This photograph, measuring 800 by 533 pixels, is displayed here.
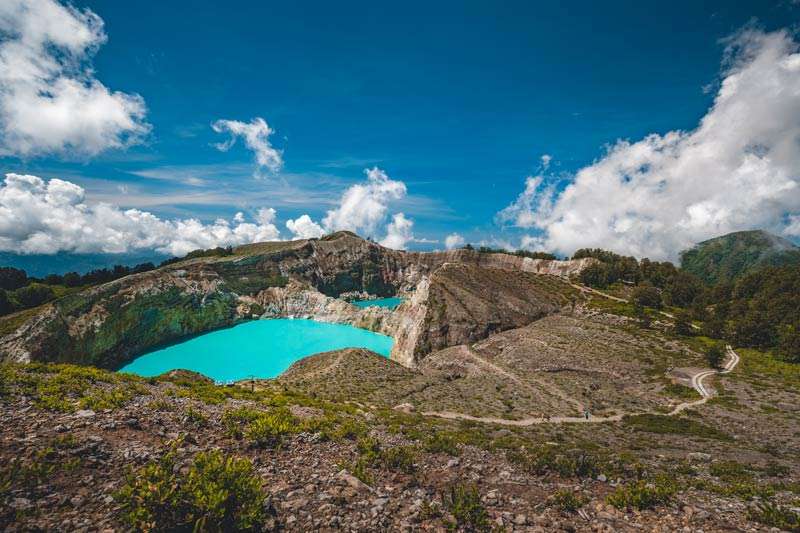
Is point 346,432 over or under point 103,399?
under

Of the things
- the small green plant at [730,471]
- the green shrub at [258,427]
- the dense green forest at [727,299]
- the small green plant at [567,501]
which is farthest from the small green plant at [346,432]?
Result: the dense green forest at [727,299]

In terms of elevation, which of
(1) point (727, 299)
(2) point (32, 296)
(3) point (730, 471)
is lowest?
(2) point (32, 296)

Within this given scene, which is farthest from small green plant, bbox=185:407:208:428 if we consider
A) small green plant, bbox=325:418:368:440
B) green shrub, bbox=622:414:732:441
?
green shrub, bbox=622:414:732:441

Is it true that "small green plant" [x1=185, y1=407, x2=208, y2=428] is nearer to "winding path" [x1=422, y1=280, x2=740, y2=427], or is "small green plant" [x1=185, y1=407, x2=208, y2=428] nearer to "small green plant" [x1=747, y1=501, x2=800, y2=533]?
"small green plant" [x1=747, y1=501, x2=800, y2=533]

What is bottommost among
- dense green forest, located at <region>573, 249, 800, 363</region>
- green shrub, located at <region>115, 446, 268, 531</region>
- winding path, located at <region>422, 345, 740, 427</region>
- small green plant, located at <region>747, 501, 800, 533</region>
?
winding path, located at <region>422, 345, 740, 427</region>

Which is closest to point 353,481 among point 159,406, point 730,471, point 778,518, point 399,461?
point 399,461

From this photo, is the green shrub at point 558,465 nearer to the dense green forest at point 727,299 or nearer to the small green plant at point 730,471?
the small green plant at point 730,471

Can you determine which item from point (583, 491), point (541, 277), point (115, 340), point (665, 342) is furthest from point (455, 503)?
point (541, 277)

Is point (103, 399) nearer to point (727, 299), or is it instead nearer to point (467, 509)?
point (467, 509)
